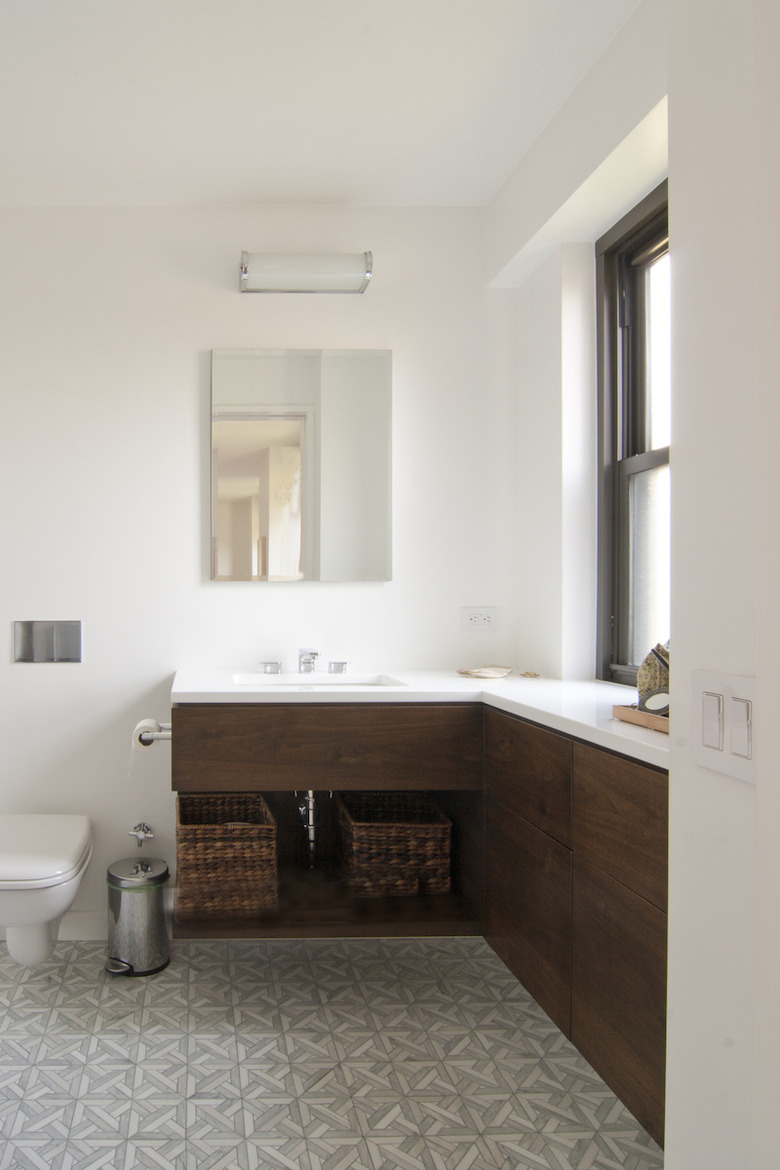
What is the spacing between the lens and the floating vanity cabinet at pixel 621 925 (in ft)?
4.23

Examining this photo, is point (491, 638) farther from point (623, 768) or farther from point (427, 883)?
point (623, 768)

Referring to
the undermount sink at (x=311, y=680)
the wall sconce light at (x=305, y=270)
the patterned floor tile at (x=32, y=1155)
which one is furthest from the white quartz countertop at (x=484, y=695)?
the wall sconce light at (x=305, y=270)

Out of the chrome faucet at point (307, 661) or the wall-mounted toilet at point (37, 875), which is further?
the chrome faucet at point (307, 661)

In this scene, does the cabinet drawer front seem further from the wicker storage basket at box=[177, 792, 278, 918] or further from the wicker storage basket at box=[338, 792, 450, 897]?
Result: the wicker storage basket at box=[177, 792, 278, 918]

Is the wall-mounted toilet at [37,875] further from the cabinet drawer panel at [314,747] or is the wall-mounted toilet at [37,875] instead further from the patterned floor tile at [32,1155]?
the patterned floor tile at [32,1155]

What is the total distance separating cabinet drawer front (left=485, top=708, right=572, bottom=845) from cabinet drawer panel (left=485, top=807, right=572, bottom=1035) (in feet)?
0.13

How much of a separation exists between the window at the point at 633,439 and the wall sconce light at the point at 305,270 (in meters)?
0.74

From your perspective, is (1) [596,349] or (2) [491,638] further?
(2) [491,638]

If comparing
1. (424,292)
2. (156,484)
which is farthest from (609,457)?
(156,484)

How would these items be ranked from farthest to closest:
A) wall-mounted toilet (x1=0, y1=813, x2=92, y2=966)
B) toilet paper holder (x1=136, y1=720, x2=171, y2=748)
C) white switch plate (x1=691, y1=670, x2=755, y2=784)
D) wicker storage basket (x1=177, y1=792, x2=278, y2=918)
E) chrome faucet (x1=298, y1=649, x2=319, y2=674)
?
chrome faucet (x1=298, y1=649, x2=319, y2=674), toilet paper holder (x1=136, y1=720, x2=171, y2=748), wicker storage basket (x1=177, y1=792, x2=278, y2=918), wall-mounted toilet (x1=0, y1=813, x2=92, y2=966), white switch plate (x1=691, y1=670, x2=755, y2=784)

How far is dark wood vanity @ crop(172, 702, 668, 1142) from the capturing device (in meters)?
1.35

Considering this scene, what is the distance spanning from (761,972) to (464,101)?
215 centimetres

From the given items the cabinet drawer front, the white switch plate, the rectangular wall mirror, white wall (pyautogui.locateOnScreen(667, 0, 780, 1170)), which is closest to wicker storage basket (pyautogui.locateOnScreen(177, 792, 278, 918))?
the cabinet drawer front

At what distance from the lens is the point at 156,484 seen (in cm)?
267
